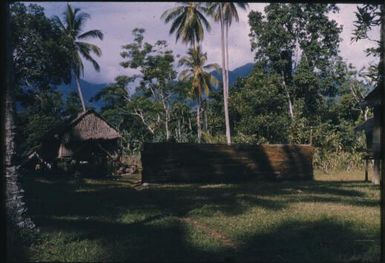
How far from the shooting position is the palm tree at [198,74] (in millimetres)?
41959

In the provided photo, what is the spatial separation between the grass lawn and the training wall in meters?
5.16

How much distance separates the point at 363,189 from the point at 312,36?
90.9 ft

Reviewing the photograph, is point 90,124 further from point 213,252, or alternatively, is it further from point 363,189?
point 213,252

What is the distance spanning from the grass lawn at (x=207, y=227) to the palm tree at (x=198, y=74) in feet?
85.8

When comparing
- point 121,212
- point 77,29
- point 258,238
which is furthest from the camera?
point 77,29

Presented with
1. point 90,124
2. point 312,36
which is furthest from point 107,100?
point 312,36

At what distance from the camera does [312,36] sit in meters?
42.8

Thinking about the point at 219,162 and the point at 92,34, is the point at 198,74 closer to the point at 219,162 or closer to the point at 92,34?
the point at 92,34

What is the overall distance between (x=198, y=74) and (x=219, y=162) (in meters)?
20.4

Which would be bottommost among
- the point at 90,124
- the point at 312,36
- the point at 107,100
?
the point at 90,124

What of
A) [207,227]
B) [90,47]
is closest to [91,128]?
[90,47]

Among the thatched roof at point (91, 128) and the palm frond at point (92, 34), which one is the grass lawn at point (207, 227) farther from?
the palm frond at point (92, 34)

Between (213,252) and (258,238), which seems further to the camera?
(258,238)

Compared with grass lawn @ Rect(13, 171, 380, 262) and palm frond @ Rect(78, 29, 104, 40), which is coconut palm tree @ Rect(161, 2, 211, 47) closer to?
palm frond @ Rect(78, 29, 104, 40)
